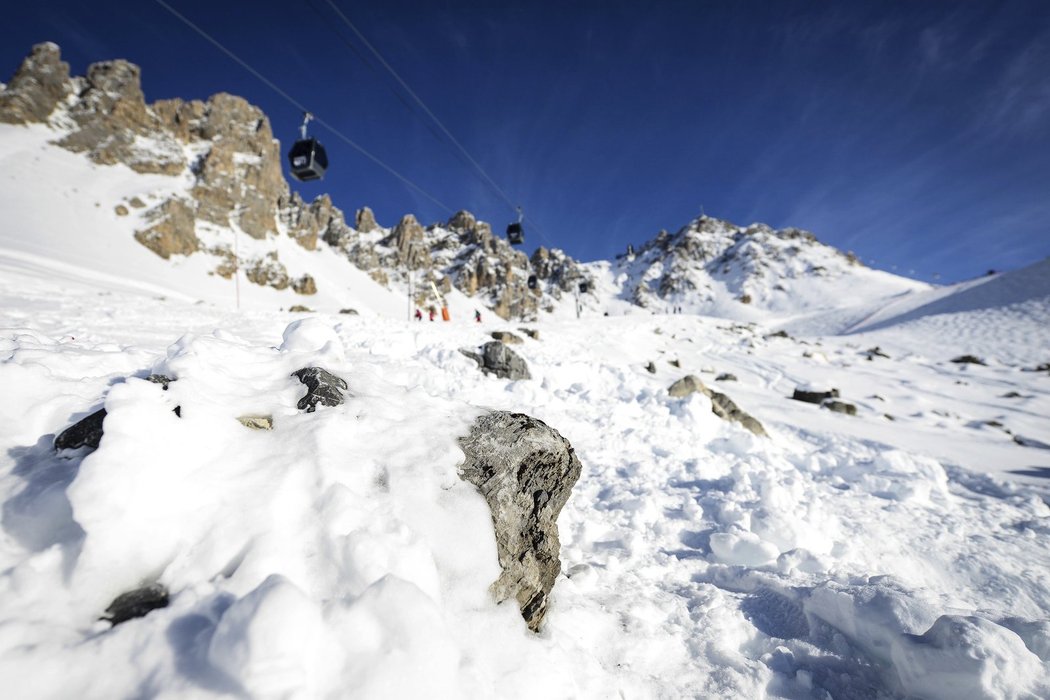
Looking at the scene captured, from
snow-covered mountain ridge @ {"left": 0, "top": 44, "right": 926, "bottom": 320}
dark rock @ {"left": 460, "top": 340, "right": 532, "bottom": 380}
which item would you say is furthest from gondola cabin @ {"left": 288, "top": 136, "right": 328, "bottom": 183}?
snow-covered mountain ridge @ {"left": 0, "top": 44, "right": 926, "bottom": 320}

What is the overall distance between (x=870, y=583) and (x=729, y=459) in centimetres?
314

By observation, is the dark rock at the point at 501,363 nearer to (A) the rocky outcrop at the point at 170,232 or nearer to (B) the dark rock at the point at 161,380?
(B) the dark rock at the point at 161,380

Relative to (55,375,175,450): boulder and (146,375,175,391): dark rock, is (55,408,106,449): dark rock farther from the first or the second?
(146,375,175,391): dark rock

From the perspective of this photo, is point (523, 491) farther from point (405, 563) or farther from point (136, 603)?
point (136, 603)

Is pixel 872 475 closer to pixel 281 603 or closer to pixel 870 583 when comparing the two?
pixel 870 583

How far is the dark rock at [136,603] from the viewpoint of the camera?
5.11ft

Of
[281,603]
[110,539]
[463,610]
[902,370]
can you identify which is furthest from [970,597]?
[902,370]

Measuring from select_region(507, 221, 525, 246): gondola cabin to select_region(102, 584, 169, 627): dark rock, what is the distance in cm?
1786

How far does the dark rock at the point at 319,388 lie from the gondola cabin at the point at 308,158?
904 centimetres

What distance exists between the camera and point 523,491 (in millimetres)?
2752

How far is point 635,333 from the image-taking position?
74.1 ft

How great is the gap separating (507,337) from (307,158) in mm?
7646

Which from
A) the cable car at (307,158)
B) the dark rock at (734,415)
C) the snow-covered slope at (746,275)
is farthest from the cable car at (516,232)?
the snow-covered slope at (746,275)

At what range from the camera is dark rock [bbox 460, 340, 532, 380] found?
9.02m
